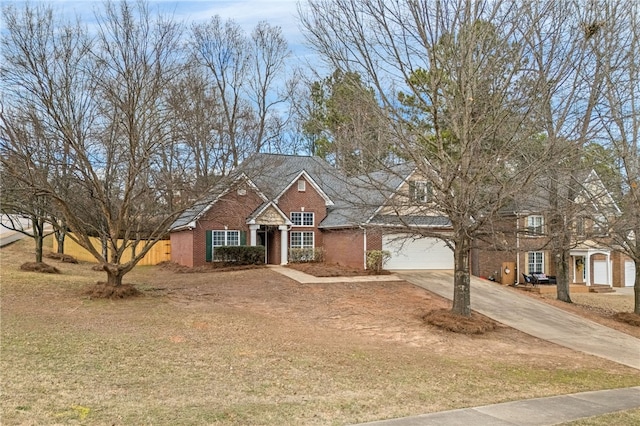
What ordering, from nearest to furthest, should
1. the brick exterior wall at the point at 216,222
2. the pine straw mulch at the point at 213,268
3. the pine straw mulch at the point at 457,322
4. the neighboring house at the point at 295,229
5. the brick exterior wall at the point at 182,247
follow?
the pine straw mulch at the point at 457,322
the pine straw mulch at the point at 213,268
the neighboring house at the point at 295,229
the brick exterior wall at the point at 216,222
the brick exterior wall at the point at 182,247

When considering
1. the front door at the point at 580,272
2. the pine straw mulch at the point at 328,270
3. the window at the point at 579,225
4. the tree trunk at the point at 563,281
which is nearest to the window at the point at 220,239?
the pine straw mulch at the point at 328,270

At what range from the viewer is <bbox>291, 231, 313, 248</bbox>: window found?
2888 centimetres

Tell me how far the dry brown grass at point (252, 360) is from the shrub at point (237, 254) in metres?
7.74

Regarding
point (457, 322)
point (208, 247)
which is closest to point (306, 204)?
point (208, 247)

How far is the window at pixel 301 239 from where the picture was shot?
94.8ft

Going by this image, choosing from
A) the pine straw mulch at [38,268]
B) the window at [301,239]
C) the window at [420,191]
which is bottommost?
the pine straw mulch at [38,268]

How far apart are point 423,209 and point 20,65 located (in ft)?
39.0

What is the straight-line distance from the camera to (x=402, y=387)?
8.95 meters

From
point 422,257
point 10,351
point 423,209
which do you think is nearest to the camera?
point 10,351

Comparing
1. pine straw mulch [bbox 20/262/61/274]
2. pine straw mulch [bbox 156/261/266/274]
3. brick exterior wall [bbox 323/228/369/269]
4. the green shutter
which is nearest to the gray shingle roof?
brick exterior wall [bbox 323/228/369/269]

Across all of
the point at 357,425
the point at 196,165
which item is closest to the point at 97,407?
the point at 357,425

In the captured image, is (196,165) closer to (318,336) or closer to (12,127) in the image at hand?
(12,127)

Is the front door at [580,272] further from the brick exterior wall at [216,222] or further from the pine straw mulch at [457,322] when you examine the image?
the pine straw mulch at [457,322]

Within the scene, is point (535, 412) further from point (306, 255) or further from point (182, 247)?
point (182, 247)
